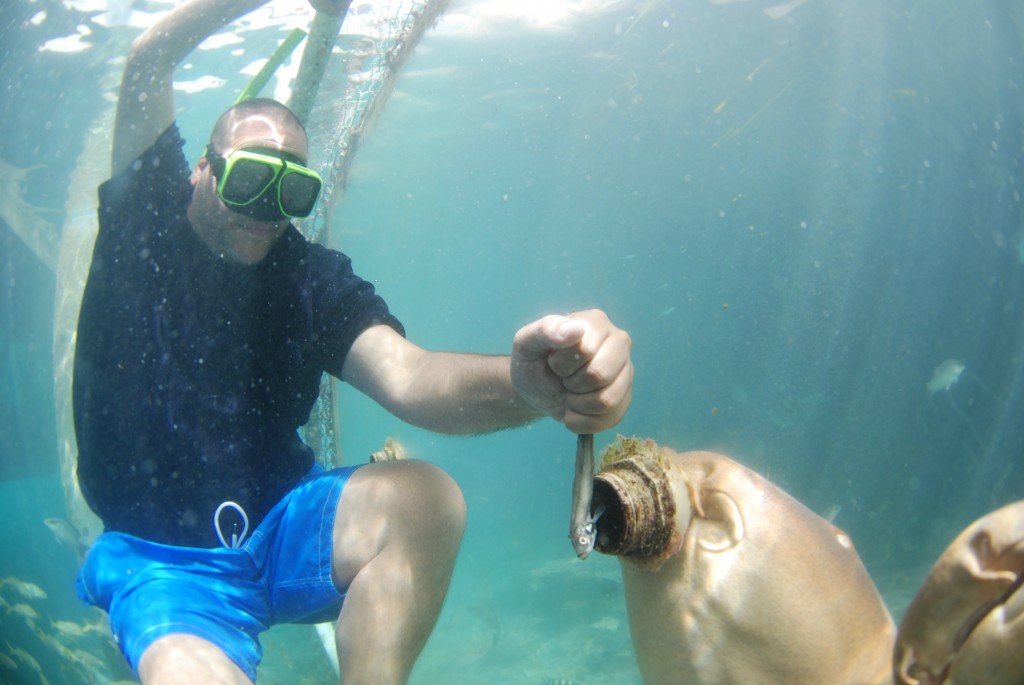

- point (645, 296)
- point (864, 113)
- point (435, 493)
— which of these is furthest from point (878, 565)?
point (645, 296)

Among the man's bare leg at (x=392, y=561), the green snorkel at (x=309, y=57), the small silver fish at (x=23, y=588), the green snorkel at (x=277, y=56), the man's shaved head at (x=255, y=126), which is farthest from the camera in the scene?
the small silver fish at (x=23, y=588)

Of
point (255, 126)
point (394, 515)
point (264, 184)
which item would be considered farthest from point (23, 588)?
point (394, 515)

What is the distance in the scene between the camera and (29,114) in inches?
466

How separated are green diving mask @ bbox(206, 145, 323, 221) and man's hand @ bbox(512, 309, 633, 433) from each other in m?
1.75

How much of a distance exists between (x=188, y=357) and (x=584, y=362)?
2.07 metres

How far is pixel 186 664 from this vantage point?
1.72m

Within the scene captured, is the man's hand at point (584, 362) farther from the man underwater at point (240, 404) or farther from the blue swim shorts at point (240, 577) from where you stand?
the blue swim shorts at point (240, 577)

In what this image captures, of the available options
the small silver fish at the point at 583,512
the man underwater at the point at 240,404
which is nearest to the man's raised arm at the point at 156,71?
the man underwater at the point at 240,404

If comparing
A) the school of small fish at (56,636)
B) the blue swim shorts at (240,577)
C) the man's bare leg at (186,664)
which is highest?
the man's bare leg at (186,664)

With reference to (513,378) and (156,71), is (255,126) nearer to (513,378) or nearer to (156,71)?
(156,71)

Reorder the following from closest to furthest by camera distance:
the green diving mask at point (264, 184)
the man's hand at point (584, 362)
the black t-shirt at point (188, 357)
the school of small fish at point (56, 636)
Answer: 1. the man's hand at point (584, 362)
2. the black t-shirt at point (188, 357)
3. the green diving mask at point (264, 184)
4. the school of small fish at point (56, 636)

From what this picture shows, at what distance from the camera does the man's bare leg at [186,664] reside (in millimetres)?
1675

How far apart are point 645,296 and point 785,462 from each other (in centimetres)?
5880

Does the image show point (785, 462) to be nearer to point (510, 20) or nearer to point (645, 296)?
→ point (510, 20)
